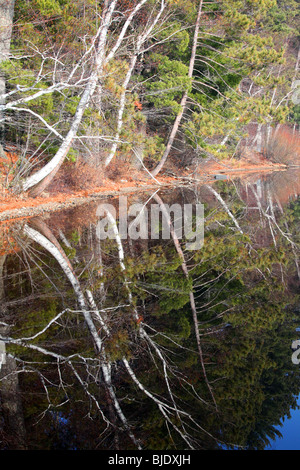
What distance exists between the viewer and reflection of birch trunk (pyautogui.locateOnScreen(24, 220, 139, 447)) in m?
3.96

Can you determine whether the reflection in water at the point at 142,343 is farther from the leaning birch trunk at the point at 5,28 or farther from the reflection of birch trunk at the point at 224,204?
the leaning birch trunk at the point at 5,28

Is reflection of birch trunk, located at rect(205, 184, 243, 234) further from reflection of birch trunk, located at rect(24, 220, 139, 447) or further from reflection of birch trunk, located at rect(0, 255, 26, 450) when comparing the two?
reflection of birch trunk, located at rect(0, 255, 26, 450)

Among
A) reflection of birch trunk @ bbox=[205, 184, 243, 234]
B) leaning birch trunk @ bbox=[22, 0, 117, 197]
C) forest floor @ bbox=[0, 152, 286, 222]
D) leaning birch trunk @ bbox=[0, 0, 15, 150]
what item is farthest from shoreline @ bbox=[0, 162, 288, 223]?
leaning birch trunk @ bbox=[0, 0, 15, 150]

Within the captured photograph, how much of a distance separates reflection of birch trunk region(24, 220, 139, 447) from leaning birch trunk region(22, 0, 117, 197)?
233cm

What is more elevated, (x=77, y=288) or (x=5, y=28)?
(x=5, y=28)

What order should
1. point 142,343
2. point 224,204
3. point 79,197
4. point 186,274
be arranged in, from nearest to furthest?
point 142,343 < point 186,274 < point 79,197 < point 224,204

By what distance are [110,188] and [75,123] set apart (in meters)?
4.48

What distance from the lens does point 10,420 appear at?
142 inches

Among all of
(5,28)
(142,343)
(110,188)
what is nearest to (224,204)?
(110,188)

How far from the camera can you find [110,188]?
17.1 metres

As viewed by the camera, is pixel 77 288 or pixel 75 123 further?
pixel 75 123

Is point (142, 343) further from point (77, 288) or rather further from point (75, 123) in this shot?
point (75, 123)

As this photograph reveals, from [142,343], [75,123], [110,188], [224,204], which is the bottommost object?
[224,204]

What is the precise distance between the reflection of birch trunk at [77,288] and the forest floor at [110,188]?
1281mm
